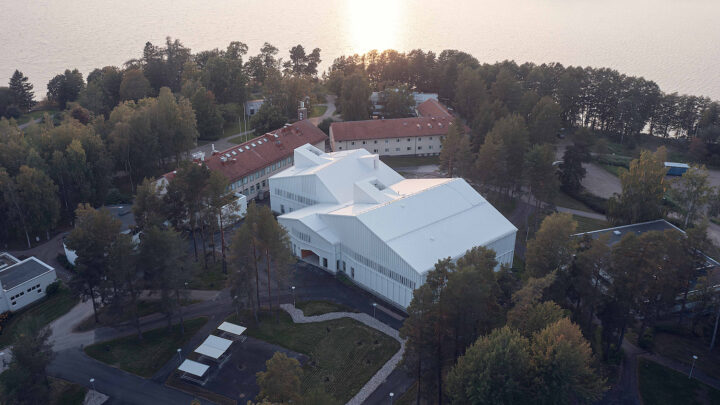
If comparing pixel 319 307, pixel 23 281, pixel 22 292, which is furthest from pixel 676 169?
pixel 22 292

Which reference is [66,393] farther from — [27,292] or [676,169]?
[676,169]

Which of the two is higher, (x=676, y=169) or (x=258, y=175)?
(x=258, y=175)

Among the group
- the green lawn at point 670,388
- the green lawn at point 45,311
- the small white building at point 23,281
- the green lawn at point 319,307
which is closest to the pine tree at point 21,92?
the small white building at point 23,281

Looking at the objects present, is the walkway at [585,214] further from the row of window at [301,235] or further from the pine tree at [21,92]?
the pine tree at [21,92]

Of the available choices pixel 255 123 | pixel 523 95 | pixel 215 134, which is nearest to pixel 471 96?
pixel 523 95

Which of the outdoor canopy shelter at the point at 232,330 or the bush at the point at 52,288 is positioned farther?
the bush at the point at 52,288

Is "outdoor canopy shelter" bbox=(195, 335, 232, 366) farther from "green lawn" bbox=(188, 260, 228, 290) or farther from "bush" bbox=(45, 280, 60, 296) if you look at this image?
"bush" bbox=(45, 280, 60, 296)
